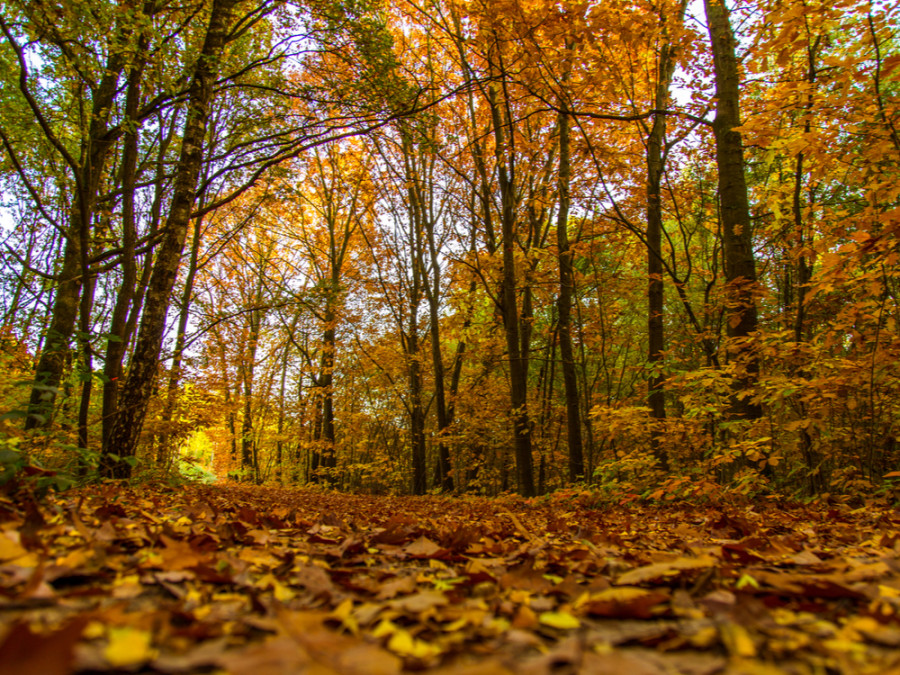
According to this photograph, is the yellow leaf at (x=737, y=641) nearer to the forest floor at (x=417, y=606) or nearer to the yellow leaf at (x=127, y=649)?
the forest floor at (x=417, y=606)

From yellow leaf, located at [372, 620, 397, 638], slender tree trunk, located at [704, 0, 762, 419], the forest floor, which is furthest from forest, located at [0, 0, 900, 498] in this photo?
yellow leaf, located at [372, 620, 397, 638]

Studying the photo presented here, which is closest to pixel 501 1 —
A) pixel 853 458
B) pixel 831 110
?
pixel 831 110

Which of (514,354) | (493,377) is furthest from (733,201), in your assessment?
(493,377)

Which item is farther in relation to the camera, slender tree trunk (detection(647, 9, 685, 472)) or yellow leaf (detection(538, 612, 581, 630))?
slender tree trunk (detection(647, 9, 685, 472))

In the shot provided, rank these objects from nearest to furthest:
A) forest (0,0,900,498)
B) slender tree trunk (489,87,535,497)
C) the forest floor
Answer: the forest floor
forest (0,0,900,498)
slender tree trunk (489,87,535,497)

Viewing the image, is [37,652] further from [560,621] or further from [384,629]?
[560,621]

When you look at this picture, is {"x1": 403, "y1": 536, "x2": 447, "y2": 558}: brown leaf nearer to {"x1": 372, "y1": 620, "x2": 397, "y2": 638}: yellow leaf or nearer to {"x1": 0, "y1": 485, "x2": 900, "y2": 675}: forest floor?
{"x1": 0, "y1": 485, "x2": 900, "y2": 675}: forest floor

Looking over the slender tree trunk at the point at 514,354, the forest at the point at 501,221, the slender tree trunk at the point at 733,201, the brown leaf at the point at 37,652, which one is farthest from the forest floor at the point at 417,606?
the slender tree trunk at the point at 514,354

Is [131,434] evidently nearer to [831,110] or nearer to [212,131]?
[831,110]

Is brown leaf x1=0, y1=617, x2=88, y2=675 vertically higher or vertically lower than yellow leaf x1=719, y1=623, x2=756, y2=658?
higher

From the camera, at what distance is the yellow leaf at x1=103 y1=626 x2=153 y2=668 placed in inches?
25.1

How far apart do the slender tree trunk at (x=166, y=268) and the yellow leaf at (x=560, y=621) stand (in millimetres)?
4525

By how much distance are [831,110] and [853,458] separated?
3198mm

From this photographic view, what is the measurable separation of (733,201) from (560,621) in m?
5.66
